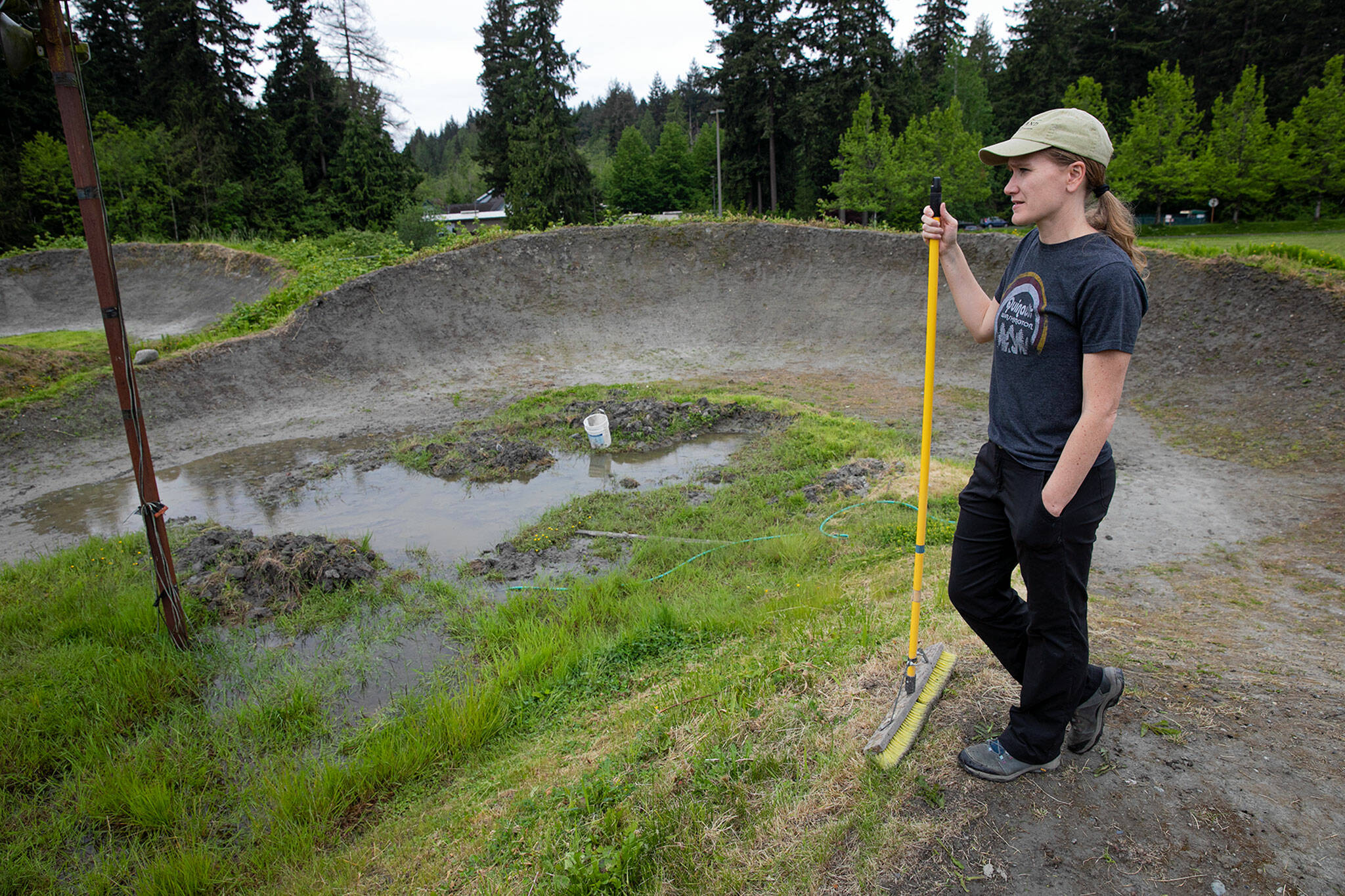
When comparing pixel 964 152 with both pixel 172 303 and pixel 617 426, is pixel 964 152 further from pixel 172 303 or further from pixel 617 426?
pixel 172 303

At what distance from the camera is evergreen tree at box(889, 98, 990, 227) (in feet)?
86.0

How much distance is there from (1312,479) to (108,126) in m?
39.1

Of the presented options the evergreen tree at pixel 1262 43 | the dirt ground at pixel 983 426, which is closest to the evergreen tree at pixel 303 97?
the dirt ground at pixel 983 426

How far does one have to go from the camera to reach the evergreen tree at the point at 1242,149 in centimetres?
2094

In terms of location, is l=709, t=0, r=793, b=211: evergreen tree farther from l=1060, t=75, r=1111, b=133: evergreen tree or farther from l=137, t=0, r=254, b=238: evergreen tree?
l=137, t=0, r=254, b=238: evergreen tree

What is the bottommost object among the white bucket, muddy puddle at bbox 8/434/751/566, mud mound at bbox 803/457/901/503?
muddy puddle at bbox 8/434/751/566

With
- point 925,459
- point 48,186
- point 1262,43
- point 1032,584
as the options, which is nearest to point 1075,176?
point 925,459

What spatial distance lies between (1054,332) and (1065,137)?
59cm

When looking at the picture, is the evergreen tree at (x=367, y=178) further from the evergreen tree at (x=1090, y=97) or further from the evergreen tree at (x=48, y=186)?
the evergreen tree at (x=1090, y=97)

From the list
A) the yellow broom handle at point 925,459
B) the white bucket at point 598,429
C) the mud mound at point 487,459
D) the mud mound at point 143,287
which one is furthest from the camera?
the mud mound at point 143,287

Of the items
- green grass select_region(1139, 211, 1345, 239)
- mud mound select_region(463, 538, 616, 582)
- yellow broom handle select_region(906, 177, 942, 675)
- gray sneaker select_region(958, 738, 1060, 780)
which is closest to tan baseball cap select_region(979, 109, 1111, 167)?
yellow broom handle select_region(906, 177, 942, 675)

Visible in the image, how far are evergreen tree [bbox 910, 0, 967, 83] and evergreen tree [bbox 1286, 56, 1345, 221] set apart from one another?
68.9 ft

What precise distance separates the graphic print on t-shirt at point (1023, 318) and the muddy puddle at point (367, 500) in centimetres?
577

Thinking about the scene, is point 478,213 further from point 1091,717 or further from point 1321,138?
point 1091,717
